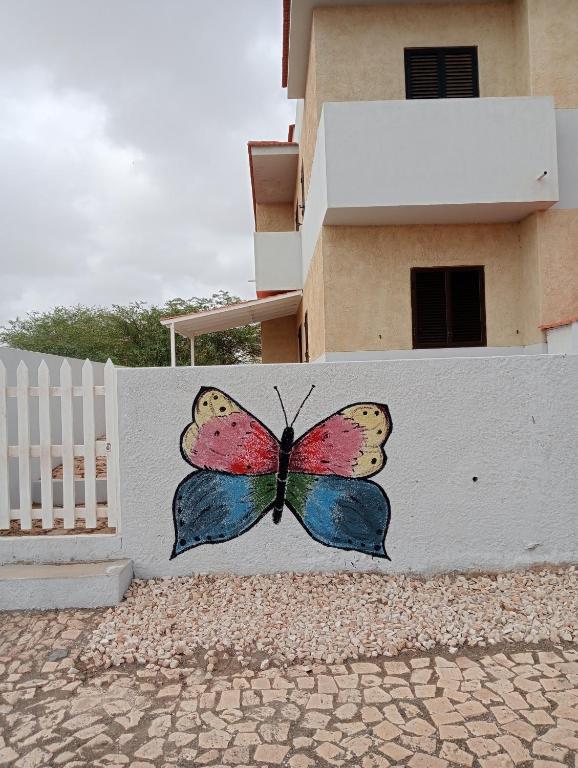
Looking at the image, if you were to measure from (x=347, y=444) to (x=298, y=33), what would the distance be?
776cm

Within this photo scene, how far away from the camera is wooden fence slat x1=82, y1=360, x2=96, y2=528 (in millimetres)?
4441

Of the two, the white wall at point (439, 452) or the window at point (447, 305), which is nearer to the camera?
the white wall at point (439, 452)

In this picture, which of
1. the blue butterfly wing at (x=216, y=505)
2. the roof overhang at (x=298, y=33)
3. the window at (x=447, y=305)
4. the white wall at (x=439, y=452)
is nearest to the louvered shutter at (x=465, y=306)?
the window at (x=447, y=305)

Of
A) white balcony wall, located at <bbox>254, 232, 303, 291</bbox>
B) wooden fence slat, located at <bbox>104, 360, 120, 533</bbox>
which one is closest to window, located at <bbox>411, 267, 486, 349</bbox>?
white balcony wall, located at <bbox>254, 232, 303, 291</bbox>

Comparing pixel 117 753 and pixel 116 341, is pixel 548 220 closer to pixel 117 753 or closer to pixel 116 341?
pixel 117 753

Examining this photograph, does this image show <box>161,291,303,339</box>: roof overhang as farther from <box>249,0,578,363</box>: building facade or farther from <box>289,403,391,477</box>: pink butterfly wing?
<box>289,403,391,477</box>: pink butterfly wing

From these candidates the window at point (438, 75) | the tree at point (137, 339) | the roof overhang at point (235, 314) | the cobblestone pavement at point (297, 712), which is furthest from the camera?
the tree at point (137, 339)

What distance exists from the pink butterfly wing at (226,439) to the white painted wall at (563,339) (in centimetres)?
440

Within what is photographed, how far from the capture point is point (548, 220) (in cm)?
791

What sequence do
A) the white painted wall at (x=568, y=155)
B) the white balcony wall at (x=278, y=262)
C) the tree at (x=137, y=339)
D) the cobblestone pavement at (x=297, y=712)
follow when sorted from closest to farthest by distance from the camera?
the cobblestone pavement at (x=297, y=712) → the white painted wall at (x=568, y=155) → the white balcony wall at (x=278, y=262) → the tree at (x=137, y=339)

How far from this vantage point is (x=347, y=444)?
181 inches

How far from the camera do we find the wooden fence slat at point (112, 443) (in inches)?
180

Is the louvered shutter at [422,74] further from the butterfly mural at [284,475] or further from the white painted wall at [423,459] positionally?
the butterfly mural at [284,475]

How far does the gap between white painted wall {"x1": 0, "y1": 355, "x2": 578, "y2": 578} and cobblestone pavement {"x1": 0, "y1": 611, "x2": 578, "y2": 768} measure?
1.12 m
